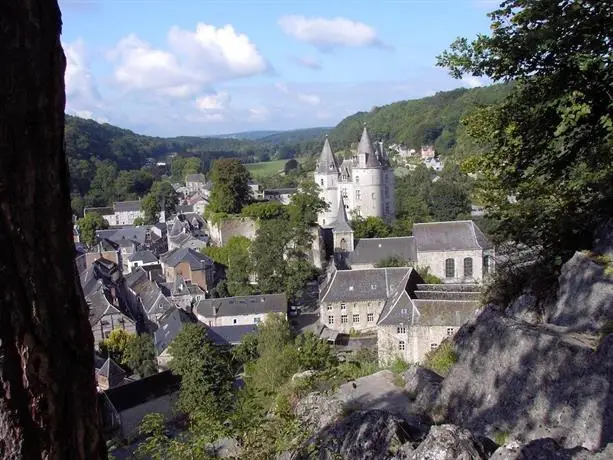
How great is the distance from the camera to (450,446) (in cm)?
482

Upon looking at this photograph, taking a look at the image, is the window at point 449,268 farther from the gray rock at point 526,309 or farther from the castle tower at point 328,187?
the gray rock at point 526,309

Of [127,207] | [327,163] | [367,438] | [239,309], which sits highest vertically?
[327,163]

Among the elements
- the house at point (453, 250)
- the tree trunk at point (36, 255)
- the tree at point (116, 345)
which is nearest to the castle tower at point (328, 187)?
the house at point (453, 250)

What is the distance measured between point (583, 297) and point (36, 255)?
7.74 metres

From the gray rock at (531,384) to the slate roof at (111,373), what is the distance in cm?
2238

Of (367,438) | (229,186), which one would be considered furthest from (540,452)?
(229,186)

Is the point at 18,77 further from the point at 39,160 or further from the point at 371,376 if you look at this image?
the point at 371,376

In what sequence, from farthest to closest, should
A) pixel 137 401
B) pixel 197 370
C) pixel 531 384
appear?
pixel 137 401 → pixel 197 370 → pixel 531 384

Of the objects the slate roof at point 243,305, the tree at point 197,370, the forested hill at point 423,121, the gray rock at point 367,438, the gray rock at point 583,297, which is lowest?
the slate roof at point 243,305

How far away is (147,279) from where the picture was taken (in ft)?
144

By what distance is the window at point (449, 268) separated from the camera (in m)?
39.8

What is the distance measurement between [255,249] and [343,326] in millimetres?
8517

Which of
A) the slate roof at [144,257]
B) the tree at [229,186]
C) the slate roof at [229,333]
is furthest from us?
the slate roof at [144,257]

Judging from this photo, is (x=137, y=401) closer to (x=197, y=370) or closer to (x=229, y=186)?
(x=197, y=370)
